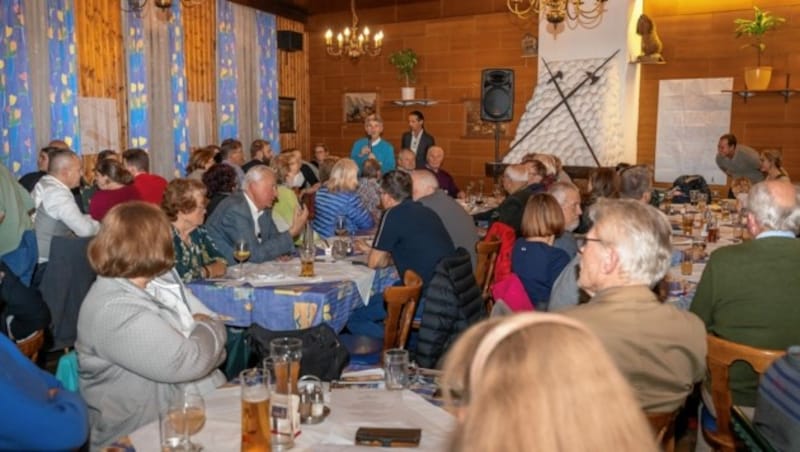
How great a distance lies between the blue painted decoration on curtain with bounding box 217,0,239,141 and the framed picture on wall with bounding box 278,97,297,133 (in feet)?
4.15

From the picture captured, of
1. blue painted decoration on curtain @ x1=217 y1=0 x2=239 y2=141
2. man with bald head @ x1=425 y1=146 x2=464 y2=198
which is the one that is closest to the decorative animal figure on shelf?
man with bald head @ x1=425 y1=146 x2=464 y2=198

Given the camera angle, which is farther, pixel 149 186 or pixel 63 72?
pixel 63 72

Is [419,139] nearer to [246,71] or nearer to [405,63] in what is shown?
[405,63]

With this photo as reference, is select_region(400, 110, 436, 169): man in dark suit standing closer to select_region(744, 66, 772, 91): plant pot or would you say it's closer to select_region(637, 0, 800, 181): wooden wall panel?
select_region(637, 0, 800, 181): wooden wall panel

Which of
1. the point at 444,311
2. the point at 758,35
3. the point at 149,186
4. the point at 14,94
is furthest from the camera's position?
the point at 758,35

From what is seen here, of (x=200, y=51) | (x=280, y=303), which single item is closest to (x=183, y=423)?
(x=280, y=303)

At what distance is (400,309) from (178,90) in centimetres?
759

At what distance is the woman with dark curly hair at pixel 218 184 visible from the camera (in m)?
5.56

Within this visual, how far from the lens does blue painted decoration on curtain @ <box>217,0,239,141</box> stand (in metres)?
11.0

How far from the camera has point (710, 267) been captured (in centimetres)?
300

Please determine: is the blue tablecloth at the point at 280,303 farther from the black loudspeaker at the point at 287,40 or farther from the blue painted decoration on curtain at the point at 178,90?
the black loudspeaker at the point at 287,40

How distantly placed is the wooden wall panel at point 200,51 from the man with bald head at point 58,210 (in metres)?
4.99

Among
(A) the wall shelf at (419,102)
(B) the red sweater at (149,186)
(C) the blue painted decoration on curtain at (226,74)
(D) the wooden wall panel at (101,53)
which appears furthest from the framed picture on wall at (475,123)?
(B) the red sweater at (149,186)

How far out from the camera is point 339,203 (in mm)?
6117
